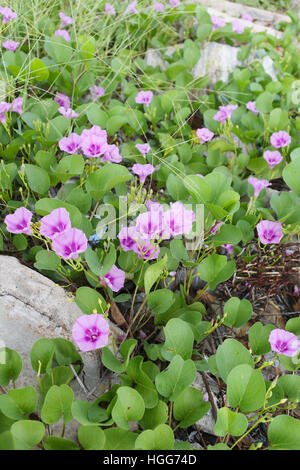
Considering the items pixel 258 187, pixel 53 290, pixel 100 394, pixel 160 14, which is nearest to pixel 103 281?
pixel 53 290

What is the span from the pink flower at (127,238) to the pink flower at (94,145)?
0.33m

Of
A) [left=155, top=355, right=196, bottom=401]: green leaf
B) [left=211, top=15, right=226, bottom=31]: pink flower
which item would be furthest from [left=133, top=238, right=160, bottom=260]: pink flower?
[left=211, top=15, right=226, bottom=31]: pink flower

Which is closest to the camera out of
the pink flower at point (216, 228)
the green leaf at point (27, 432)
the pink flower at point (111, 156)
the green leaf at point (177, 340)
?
the green leaf at point (27, 432)

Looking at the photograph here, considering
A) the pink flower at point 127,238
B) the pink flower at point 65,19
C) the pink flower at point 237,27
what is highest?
the pink flower at point 65,19

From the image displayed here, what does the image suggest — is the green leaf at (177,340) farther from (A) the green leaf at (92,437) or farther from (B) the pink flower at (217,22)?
(B) the pink flower at (217,22)

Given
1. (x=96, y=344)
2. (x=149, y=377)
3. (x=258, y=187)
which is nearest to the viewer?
(x=96, y=344)

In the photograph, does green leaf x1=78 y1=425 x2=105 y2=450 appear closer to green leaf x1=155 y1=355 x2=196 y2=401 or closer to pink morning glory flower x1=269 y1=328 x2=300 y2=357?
green leaf x1=155 y1=355 x2=196 y2=401

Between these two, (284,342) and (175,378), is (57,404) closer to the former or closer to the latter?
(175,378)

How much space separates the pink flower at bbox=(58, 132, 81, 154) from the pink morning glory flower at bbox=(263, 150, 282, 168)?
77 centimetres

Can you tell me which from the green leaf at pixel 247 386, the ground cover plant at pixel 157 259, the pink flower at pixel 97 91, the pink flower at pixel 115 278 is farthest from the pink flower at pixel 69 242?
the pink flower at pixel 97 91

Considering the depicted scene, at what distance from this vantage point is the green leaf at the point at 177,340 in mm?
1042
